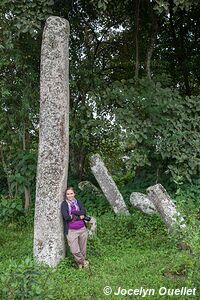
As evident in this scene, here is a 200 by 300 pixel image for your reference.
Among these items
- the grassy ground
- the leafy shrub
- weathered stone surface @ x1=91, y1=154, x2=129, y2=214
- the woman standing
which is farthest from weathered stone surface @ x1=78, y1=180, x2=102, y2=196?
the leafy shrub

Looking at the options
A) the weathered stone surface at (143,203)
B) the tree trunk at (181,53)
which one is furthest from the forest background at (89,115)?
the tree trunk at (181,53)

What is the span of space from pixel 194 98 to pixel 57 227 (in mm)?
4505

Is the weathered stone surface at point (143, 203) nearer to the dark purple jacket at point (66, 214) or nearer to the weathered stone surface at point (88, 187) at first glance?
the weathered stone surface at point (88, 187)

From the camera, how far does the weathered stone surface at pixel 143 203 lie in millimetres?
8203

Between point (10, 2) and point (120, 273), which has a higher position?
point (10, 2)

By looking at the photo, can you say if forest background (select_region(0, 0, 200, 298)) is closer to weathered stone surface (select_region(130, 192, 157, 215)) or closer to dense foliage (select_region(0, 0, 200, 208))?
dense foliage (select_region(0, 0, 200, 208))

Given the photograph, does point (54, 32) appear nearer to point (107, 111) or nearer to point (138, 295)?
point (107, 111)

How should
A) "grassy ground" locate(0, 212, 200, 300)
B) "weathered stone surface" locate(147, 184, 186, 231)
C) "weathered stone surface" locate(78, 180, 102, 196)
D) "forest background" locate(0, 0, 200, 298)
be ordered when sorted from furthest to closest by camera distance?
"weathered stone surface" locate(78, 180, 102, 196) < "forest background" locate(0, 0, 200, 298) < "weathered stone surface" locate(147, 184, 186, 231) < "grassy ground" locate(0, 212, 200, 300)

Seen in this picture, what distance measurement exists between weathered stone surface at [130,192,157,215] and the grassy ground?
132mm

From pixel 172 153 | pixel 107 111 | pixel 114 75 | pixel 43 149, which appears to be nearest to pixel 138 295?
pixel 43 149

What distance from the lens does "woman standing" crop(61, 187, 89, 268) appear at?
20.3 ft

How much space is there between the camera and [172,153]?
8859mm

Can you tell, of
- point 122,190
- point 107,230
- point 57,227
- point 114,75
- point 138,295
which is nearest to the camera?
point 138,295

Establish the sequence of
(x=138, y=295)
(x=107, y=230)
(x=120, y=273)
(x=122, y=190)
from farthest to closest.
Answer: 1. (x=122, y=190)
2. (x=107, y=230)
3. (x=120, y=273)
4. (x=138, y=295)
